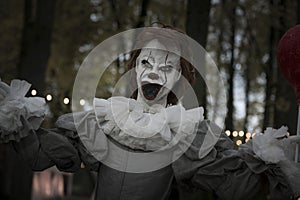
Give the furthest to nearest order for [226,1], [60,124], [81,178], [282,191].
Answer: [81,178] < [226,1] < [60,124] < [282,191]

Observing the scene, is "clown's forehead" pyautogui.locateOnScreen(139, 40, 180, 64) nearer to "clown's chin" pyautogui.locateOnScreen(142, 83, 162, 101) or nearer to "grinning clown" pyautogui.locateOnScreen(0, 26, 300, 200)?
"grinning clown" pyautogui.locateOnScreen(0, 26, 300, 200)

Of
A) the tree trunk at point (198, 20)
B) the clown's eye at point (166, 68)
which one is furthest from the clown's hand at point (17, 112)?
the tree trunk at point (198, 20)

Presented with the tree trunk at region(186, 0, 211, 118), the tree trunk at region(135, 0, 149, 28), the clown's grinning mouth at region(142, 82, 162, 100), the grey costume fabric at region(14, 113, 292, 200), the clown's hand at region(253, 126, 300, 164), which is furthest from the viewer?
the tree trunk at region(135, 0, 149, 28)

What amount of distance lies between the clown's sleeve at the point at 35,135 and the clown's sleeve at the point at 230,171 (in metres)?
0.59

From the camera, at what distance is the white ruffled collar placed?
3398mm

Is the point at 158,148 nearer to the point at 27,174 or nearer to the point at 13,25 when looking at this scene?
the point at 27,174

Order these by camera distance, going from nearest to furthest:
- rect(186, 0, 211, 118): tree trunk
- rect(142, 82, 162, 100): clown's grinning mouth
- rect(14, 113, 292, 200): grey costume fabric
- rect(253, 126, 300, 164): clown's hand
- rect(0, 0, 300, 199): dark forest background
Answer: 1. rect(253, 126, 300, 164): clown's hand
2. rect(14, 113, 292, 200): grey costume fabric
3. rect(142, 82, 162, 100): clown's grinning mouth
4. rect(186, 0, 211, 118): tree trunk
5. rect(0, 0, 300, 199): dark forest background

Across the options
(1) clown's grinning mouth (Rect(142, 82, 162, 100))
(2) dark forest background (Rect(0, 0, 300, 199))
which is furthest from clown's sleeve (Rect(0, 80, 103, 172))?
(2) dark forest background (Rect(0, 0, 300, 199))

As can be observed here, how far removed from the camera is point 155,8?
11000 millimetres

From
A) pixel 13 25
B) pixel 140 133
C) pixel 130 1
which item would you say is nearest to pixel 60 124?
pixel 140 133

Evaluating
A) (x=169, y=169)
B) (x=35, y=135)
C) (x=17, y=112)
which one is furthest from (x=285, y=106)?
(x=17, y=112)

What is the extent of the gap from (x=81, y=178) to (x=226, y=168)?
859 inches

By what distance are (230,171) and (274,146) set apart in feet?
0.91

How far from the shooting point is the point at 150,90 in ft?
11.8
